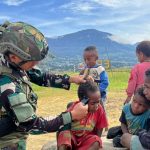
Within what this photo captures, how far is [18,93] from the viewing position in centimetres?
396

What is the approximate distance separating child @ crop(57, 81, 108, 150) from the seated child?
289mm

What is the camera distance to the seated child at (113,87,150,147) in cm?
559

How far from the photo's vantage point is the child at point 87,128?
5.48 meters

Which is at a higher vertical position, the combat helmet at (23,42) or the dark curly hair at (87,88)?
the combat helmet at (23,42)

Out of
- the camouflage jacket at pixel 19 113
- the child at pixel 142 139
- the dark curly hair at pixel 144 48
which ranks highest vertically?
the dark curly hair at pixel 144 48

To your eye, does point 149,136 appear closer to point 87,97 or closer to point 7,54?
point 87,97

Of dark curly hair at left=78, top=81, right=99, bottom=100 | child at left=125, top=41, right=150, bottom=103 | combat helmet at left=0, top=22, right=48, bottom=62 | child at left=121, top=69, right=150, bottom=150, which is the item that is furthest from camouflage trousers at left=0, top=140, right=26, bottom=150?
child at left=125, top=41, right=150, bottom=103

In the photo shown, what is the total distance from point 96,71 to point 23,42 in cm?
471

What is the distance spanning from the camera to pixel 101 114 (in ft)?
19.1

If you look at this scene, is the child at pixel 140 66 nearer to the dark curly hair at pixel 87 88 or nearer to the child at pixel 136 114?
the child at pixel 136 114

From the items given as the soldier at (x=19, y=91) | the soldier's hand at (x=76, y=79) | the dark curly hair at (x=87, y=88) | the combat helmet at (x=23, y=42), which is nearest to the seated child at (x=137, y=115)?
the dark curly hair at (x=87, y=88)

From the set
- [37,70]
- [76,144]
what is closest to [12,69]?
[37,70]

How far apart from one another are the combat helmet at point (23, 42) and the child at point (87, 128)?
141 cm

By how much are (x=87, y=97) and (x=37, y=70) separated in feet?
2.30
